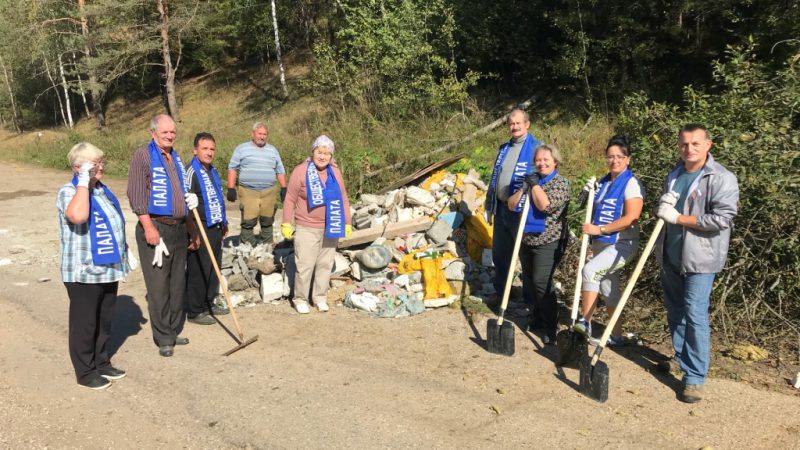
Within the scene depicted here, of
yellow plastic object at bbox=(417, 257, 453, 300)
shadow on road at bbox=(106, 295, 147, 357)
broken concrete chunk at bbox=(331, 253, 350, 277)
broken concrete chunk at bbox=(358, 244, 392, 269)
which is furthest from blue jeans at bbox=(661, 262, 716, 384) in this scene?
shadow on road at bbox=(106, 295, 147, 357)

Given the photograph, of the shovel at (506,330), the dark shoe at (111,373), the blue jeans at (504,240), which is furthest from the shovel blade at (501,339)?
the dark shoe at (111,373)

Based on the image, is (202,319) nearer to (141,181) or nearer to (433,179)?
(141,181)

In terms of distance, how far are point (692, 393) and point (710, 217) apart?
4.19ft

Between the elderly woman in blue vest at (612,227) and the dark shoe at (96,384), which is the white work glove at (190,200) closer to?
the dark shoe at (96,384)

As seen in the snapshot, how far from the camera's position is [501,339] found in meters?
4.73

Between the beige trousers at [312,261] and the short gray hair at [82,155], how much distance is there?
2.11 meters

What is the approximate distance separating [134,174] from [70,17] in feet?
81.3

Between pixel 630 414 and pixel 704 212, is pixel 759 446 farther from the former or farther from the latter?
pixel 704 212

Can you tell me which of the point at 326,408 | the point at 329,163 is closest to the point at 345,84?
the point at 329,163

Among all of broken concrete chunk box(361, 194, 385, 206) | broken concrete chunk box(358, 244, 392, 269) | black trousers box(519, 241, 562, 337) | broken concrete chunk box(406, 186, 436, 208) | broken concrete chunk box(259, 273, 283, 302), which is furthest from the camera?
broken concrete chunk box(361, 194, 385, 206)

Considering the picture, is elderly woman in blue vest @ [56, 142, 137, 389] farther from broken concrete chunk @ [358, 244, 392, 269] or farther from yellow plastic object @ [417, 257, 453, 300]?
yellow plastic object @ [417, 257, 453, 300]

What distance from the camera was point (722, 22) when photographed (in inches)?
427

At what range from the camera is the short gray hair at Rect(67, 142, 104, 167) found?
12.6ft

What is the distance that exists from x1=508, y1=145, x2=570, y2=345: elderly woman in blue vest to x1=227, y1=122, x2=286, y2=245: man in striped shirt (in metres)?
3.55
